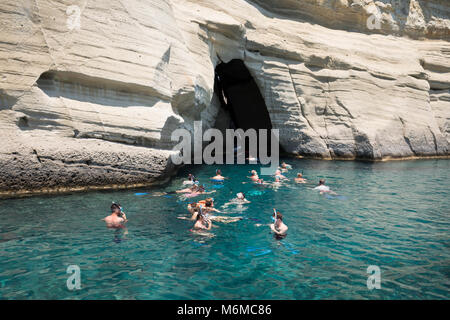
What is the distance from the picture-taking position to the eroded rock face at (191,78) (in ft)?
35.5

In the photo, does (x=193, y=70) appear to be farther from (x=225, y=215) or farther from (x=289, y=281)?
(x=289, y=281)

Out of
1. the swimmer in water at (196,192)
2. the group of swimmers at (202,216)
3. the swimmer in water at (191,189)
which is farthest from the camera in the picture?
the swimmer in water at (191,189)

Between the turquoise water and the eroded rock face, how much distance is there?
186cm

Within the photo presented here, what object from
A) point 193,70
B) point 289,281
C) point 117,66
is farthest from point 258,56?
point 289,281

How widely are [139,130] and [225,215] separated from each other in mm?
4932

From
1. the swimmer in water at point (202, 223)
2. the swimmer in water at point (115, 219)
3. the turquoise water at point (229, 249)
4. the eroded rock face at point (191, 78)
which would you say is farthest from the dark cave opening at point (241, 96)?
the swimmer in water at point (115, 219)

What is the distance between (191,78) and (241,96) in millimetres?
12249

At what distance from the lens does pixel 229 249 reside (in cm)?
740

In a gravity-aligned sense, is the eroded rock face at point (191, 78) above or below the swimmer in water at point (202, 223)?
above

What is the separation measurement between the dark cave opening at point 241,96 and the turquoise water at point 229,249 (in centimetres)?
1489

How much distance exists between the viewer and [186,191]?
1245 centimetres

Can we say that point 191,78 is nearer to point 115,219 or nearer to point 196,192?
point 196,192

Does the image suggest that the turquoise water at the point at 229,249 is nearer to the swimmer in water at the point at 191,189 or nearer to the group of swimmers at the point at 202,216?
the group of swimmers at the point at 202,216

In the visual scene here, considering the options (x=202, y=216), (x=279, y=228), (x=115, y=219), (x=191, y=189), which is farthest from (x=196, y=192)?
(x=279, y=228)
